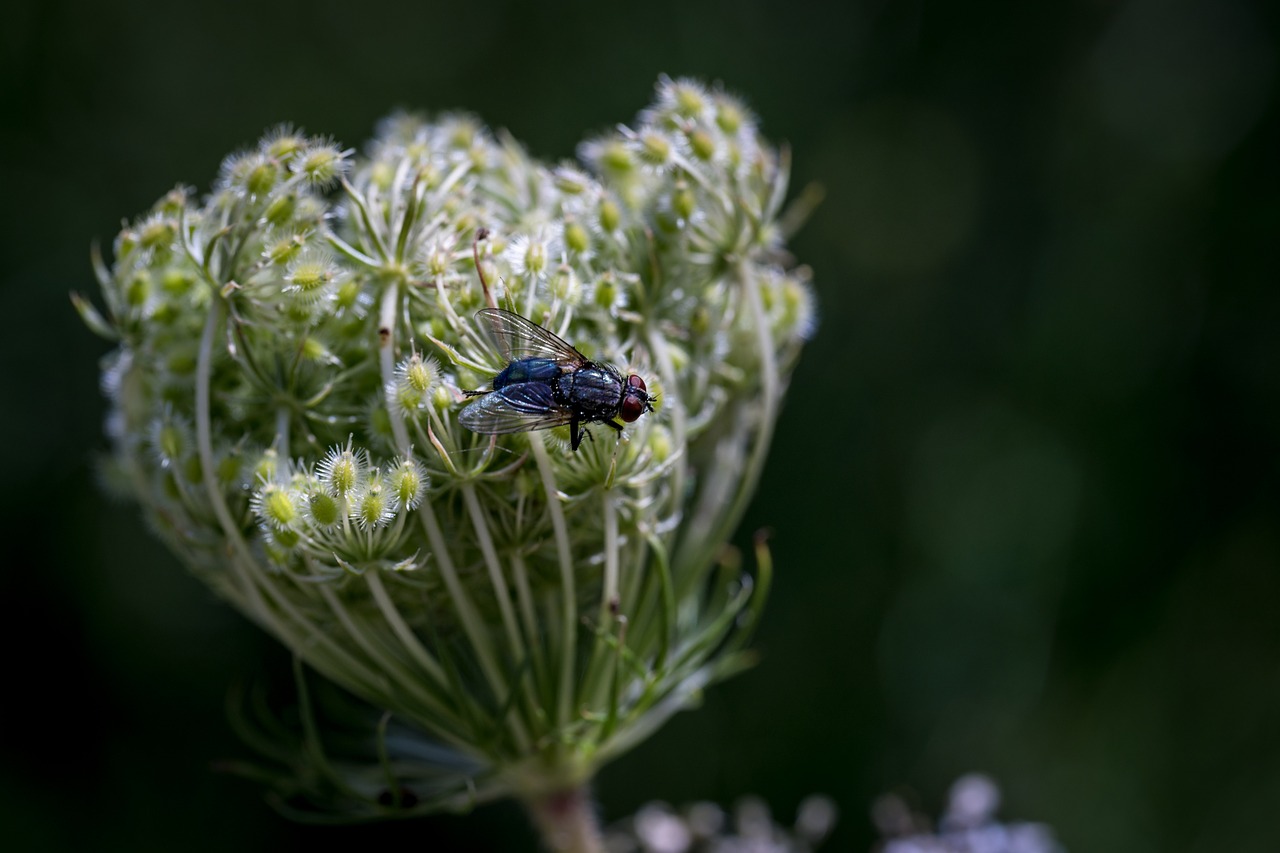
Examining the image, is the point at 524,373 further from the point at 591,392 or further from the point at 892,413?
the point at 892,413

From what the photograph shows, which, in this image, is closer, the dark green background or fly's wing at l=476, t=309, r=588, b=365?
fly's wing at l=476, t=309, r=588, b=365

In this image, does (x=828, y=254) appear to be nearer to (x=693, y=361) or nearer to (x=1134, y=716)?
(x=1134, y=716)

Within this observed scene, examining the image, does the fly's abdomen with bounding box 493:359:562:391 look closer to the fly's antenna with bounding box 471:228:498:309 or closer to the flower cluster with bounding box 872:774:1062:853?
the fly's antenna with bounding box 471:228:498:309

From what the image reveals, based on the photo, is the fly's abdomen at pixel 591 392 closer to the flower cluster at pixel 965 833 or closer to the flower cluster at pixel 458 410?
the flower cluster at pixel 458 410

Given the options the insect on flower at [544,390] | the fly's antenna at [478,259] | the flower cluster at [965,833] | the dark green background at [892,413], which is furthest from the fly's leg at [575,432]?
the dark green background at [892,413]

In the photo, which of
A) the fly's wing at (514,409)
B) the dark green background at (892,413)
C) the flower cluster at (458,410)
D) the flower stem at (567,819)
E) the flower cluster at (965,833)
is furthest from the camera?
the dark green background at (892,413)

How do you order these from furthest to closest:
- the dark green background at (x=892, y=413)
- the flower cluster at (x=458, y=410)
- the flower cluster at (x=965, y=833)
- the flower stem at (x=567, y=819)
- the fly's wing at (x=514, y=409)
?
the dark green background at (x=892, y=413)
the flower cluster at (x=965, y=833)
the flower stem at (x=567, y=819)
the flower cluster at (x=458, y=410)
the fly's wing at (x=514, y=409)

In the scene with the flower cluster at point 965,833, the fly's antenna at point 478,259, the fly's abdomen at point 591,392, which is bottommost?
the flower cluster at point 965,833

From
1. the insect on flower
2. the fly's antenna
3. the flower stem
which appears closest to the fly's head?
the insect on flower
